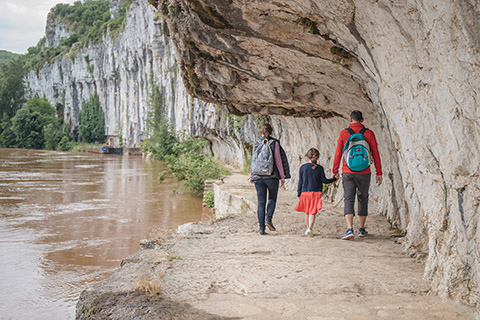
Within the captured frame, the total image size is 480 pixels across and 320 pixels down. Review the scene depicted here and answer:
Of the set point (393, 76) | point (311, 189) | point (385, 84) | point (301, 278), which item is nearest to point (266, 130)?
point (311, 189)

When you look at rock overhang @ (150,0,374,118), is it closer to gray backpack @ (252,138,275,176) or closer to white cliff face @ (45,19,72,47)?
gray backpack @ (252,138,275,176)

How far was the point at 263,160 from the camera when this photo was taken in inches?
241

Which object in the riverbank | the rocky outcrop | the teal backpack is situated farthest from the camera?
the teal backpack

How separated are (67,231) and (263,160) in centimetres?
783

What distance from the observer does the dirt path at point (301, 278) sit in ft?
10.9

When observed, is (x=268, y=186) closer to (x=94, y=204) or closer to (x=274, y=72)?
(x=274, y=72)

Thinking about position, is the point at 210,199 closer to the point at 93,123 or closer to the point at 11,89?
the point at 93,123

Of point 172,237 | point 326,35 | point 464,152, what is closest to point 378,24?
point 326,35

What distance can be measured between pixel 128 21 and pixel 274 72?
54.2 meters

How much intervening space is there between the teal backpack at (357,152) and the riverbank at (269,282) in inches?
39.2

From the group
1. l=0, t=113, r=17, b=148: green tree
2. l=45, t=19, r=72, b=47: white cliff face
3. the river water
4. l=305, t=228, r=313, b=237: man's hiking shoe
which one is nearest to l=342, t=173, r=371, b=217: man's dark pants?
l=305, t=228, r=313, b=237: man's hiking shoe

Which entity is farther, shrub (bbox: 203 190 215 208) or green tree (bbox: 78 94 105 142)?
green tree (bbox: 78 94 105 142)

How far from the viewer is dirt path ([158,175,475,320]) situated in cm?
331

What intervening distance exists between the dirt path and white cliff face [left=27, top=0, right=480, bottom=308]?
320 millimetres
